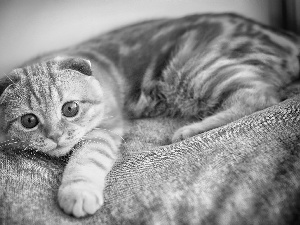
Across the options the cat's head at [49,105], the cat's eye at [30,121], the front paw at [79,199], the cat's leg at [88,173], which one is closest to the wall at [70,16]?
the cat's head at [49,105]

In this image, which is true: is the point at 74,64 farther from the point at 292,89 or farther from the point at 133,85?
the point at 292,89

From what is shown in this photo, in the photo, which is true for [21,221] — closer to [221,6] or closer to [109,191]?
[109,191]

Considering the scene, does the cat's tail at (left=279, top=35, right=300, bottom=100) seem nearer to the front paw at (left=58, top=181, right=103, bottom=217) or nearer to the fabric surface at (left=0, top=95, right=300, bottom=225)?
the fabric surface at (left=0, top=95, right=300, bottom=225)

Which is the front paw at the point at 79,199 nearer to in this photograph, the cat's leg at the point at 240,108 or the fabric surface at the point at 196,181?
the fabric surface at the point at 196,181

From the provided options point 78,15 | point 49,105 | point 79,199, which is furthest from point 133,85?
point 79,199

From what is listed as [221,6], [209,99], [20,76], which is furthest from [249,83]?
[20,76]

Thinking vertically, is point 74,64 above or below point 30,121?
above

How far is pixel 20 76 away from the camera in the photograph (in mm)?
1046

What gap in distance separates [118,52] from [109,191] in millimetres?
776

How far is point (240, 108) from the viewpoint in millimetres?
1177

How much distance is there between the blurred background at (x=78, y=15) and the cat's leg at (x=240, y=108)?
54cm

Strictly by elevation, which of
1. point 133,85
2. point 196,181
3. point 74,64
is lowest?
point 133,85

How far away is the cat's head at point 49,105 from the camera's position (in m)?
0.98

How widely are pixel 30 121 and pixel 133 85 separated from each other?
1.73 ft
